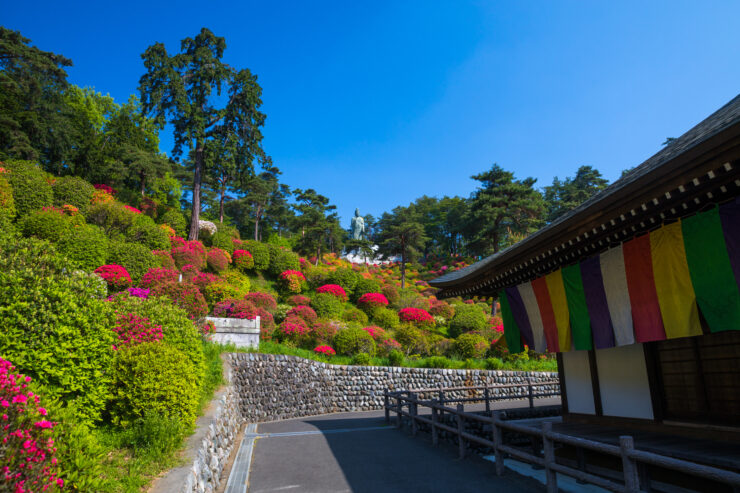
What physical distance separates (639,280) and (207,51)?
31.4 m

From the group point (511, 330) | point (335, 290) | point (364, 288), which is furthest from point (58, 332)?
point (364, 288)

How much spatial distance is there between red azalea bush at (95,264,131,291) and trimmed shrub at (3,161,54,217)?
A: 631cm

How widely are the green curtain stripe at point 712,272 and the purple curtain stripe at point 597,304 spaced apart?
66.3 inches

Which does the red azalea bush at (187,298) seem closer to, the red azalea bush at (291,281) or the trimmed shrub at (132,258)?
the trimmed shrub at (132,258)

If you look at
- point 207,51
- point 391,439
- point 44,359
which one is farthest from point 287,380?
point 207,51

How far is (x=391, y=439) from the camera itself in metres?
9.69

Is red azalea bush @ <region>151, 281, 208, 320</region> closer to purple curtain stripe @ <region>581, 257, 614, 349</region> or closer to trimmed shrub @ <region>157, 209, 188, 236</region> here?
purple curtain stripe @ <region>581, 257, 614, 349</region>

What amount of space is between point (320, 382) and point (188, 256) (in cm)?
1215

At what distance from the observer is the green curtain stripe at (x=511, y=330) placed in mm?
9541

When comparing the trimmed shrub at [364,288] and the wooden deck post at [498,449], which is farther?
the trimmed shrub at [364,288]

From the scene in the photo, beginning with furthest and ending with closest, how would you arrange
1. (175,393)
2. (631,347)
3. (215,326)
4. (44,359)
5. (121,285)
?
Result: (121,285), (215,326), (631,347), (175,393), (44,359)

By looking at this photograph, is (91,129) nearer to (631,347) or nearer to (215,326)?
(215,326)

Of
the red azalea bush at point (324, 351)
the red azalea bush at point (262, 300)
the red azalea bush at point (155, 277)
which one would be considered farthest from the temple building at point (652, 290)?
the red azalea bush at point (155, 277)

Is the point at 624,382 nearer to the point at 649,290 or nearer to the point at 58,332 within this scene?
the point at 649,290
